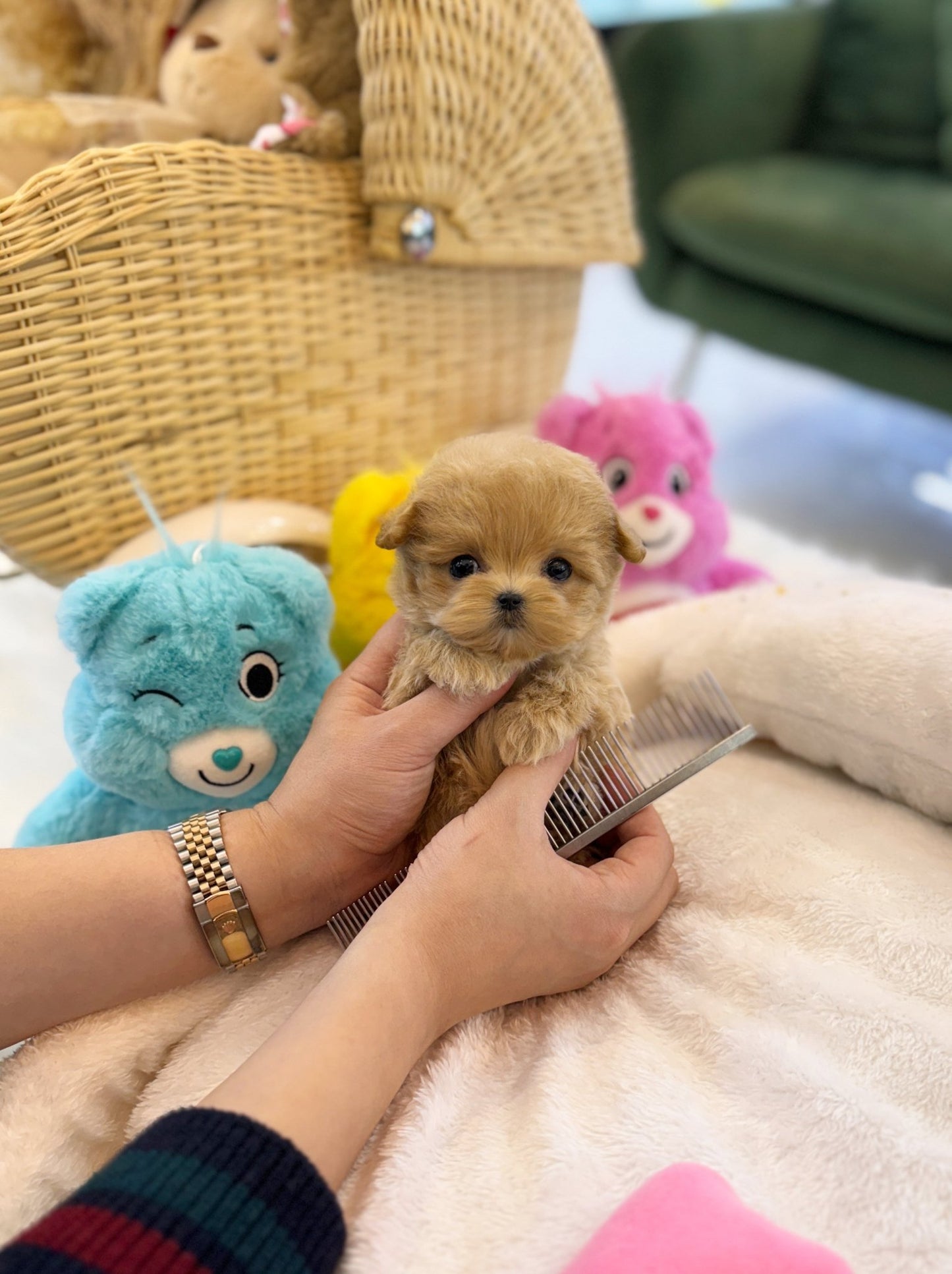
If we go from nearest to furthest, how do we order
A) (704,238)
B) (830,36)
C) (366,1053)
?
(366,1053), (704,238), (830,36)

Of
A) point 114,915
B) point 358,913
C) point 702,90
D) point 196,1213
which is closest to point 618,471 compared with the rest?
point 358,913

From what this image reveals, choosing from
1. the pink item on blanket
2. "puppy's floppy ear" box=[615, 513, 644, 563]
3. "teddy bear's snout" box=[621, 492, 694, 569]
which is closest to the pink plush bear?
"teddy bear's snout" box=[621, 492, 694, 569]

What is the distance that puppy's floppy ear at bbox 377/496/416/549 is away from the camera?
0.64 m

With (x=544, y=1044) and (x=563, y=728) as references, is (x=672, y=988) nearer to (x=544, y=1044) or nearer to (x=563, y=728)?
(x=544, y=1044)

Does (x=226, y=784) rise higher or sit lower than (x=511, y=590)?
lower

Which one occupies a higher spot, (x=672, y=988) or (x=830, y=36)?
(x=830, y=36)

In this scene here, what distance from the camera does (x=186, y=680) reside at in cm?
80

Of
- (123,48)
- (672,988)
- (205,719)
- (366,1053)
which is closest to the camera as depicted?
(366,1053)

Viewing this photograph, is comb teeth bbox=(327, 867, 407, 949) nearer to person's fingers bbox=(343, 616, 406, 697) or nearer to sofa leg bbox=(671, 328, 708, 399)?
person's fingers bbox=(343, 616, 406, 697)

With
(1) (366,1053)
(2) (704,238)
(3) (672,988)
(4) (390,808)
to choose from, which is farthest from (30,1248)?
(2) (704,238)

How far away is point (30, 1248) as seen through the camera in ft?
1.51

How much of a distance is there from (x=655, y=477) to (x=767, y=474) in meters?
1.02

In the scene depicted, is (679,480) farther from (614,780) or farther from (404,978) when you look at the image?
(404,978)

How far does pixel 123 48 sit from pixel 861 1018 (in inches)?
66.9
